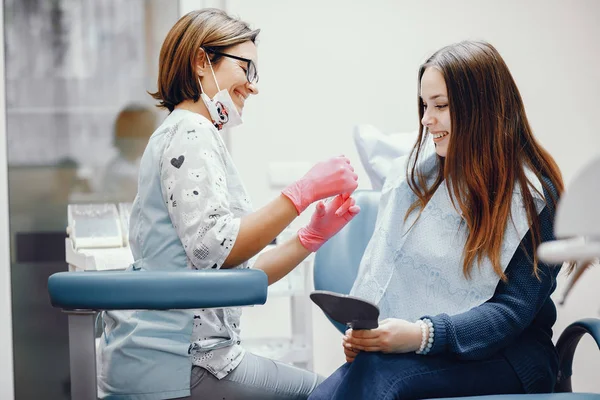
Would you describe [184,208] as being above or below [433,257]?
above

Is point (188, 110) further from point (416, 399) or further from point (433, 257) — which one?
point (416, 399)

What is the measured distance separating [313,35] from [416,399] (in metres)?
1.74

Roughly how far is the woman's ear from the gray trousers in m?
0.60

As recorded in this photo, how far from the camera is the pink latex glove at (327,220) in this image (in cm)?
165

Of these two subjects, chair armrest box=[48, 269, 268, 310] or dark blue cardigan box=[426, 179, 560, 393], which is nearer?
chair armrest box=[48, 269, 268, 310]

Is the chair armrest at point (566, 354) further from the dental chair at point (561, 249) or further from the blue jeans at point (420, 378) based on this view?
the blue jeans at point (420, 378)

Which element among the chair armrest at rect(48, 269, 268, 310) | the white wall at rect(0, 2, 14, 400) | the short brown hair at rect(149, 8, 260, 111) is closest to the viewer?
the chair armrest at rect(48, 269, 268, 310)

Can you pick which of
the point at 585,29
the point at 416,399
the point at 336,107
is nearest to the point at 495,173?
the point at 416,399

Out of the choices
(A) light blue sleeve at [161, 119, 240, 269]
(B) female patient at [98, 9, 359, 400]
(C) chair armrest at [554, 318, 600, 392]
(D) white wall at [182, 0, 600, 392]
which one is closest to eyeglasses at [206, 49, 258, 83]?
(B) female patient at [98, 9, 359, 400]

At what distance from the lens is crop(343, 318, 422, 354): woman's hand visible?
1.38m

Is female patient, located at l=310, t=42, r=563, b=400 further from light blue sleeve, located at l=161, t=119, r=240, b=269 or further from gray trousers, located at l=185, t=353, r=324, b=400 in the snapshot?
light blue sleeve, located at l=161, t=119, r=240, b=269

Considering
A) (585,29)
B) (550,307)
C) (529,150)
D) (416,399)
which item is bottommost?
(416,399)

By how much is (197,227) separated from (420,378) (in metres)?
0.49

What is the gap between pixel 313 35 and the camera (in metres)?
2.79
